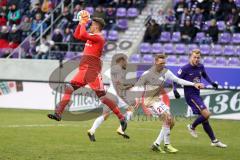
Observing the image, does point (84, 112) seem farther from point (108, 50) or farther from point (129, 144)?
point (129, 144)

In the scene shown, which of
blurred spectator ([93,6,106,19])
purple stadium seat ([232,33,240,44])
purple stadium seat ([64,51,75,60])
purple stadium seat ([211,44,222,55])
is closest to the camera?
purple stadium seat ([211,44,222,55])

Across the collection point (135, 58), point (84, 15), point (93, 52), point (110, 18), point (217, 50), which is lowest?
point (135, 58)

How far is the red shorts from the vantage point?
14.1 meters

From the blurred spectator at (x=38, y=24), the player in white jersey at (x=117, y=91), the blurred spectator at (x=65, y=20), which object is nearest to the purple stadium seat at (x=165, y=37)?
the player in white jersey at (x=117, y=91)

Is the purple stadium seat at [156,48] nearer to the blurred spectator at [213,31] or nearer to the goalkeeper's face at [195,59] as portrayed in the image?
the blurred spectator at [213,31]

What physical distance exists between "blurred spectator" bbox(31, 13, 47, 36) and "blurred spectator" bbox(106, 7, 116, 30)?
3.15 metres

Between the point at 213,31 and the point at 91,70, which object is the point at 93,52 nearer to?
the point at 91,70

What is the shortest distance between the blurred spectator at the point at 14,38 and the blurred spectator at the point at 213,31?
9.21 m

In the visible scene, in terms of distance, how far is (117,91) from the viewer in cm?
2170

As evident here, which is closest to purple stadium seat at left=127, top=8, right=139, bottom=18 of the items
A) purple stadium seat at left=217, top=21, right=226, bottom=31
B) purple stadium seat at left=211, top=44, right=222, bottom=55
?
purple stadium seat at left=217, top=21, right=226, bottom=31

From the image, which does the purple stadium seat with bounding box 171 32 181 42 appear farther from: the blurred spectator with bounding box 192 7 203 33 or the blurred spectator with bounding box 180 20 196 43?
the blurred spectator with bounding box 192 7 203 33

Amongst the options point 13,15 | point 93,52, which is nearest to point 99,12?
point 13,15

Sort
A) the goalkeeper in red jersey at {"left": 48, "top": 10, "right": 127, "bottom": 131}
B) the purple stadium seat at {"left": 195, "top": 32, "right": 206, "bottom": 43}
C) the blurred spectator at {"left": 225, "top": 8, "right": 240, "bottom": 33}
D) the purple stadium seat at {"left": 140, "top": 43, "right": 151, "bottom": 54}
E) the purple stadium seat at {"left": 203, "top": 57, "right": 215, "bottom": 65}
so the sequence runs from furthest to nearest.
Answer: the purple stadium seat at {"left": 140, "top": 43, "right": 151, "bottom": 54}, the purple stadium seat at {"left": 195, "top": 32, "right": 206, "bottom": 43}, the blurred spectator at {"left": 225, "top": 8, "right": 240, "bottom": 33}, the purple stadium seat at {"left": 203, "top": 57, "right": 215, "bottom": 65}, the goalkeeper in red jersey at {"left": 48, "top": 10, "right": 127, "bottom": 131}

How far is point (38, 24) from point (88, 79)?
731 inches
